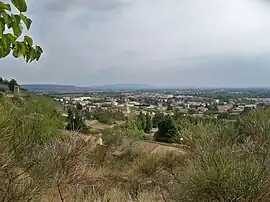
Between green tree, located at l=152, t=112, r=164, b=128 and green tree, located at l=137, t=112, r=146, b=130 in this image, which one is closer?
green tree, located at l=137, t=112, r=146, b=130

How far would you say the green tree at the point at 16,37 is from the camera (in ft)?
6.29

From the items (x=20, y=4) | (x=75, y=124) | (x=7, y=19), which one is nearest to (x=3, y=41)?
(x=7, y=19)

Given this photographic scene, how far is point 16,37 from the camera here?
2037 mm

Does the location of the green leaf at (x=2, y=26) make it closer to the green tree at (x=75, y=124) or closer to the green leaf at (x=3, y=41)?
the green leaf at (x=3, y=41)

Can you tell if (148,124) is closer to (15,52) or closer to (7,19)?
(15,52)

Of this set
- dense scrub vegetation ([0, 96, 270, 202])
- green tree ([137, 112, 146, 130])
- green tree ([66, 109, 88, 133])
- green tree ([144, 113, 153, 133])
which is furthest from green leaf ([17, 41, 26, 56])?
green tree ([144, 113, 153, 133])

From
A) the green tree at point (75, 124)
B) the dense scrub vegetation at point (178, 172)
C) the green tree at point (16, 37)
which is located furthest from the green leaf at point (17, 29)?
the green tree at point (75, 124)

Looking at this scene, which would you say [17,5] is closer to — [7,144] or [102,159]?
[7,144]

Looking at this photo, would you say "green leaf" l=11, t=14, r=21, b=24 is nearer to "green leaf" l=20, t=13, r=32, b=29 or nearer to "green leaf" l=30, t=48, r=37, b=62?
"green leaf" l=20, t=13, r=32, b=29

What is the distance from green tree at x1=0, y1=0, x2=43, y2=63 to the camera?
192 cm

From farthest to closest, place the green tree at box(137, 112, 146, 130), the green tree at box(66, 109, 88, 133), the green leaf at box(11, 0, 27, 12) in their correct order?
1. the green tree at box(137, 112, 146, 130)
2. the green tree at box(66, 109, 88, 133)
3. the green leaf at box(11, 0, 27, 12)

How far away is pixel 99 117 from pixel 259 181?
36.9 metres

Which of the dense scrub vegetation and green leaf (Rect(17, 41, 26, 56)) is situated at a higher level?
green leaf (Rect(17, 41, 26, 56))

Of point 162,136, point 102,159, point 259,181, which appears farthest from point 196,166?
point 162,136
